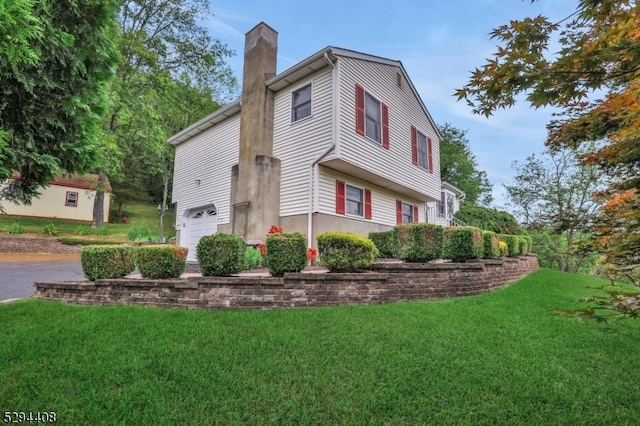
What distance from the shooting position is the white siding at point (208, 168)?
39.4 ft

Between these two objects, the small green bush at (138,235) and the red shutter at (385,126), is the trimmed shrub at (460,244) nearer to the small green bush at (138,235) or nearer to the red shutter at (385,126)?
the red shutter at (385,126)

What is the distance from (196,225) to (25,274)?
17.7ft

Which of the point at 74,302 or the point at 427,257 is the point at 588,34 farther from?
the point at 74,302

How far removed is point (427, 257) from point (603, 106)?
3.48 m

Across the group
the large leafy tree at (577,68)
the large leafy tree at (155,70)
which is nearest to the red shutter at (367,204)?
the large leafy tree at (577,68)

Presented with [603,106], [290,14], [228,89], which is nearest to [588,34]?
[603,106]

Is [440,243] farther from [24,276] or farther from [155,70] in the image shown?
[155,70]

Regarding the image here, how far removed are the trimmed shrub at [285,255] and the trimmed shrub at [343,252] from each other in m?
0.41

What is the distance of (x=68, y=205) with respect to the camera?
23.9 m

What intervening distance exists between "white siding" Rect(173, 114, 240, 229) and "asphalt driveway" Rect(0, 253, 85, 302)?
4605 millimetres

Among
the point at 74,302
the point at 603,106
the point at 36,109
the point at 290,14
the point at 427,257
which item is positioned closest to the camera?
the point at 603,106

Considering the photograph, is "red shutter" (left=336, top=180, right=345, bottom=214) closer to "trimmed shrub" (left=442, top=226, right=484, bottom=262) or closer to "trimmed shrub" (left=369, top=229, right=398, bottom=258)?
"trimmed shrub" (left=369, top=229, right=398, bottom=258)

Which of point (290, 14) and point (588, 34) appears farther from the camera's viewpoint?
point (290, 14)

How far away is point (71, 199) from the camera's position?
78.7ft
